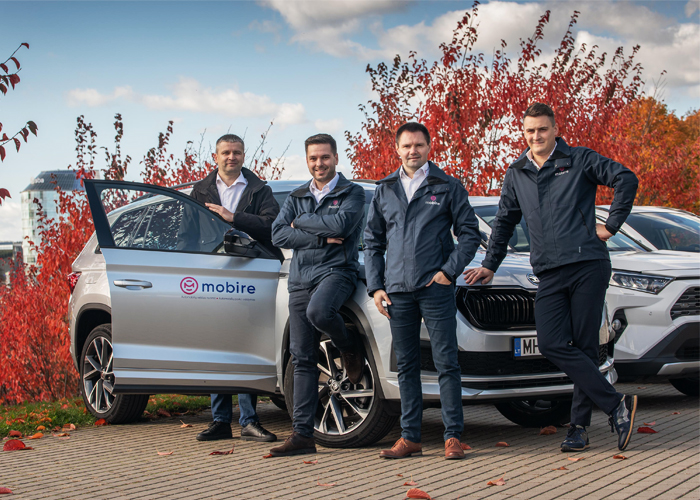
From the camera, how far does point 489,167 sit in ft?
38.9

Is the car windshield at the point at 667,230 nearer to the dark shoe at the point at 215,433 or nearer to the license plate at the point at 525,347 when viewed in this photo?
the license plate at the point at 525,347

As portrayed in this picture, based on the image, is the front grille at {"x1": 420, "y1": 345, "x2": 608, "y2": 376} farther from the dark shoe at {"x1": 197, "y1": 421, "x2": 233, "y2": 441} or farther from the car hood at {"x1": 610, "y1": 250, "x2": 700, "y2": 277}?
the car hood at {"x1": 610, "y1": 250, "x2": 700, "y2": 277}

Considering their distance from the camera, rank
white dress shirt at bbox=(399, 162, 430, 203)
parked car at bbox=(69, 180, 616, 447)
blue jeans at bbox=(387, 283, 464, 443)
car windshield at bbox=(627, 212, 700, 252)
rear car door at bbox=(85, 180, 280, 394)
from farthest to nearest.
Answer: car windshield at bbox=(627, 212, 700, 252) → rear car door at bbox=(85, 180, 280, 394) → white dress shirt at bbox=(399, 162, 430, 203) → parked car at bbox=(69, 180, 616, 447) → blue jeans at bbox=(387, 283, 464, 443)

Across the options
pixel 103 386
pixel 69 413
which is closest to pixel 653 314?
pixel 103 386

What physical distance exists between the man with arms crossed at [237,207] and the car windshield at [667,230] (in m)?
4.30

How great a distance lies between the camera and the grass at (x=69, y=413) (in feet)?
22.7

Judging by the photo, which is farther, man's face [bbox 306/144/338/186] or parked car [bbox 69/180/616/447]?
man's face [bbox 306/144/338/186]

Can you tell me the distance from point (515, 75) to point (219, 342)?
28.2 ft

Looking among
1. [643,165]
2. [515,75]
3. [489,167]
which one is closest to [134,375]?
[489,167]

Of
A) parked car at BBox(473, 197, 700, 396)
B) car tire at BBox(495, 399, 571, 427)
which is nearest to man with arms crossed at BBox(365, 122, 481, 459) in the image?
car tire at BBox(495, 399, 571, 427)

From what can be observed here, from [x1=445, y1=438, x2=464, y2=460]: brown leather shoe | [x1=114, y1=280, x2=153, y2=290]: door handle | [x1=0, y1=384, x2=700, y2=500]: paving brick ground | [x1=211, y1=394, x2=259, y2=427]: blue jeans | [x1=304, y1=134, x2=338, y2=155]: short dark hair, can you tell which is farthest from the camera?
[x1=211, y1=394, x2=259, y2=427]: blue jeans

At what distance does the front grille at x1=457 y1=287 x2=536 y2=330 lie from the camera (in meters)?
5.11

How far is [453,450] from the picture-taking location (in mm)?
4996

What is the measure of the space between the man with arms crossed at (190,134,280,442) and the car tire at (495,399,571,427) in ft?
6.28
